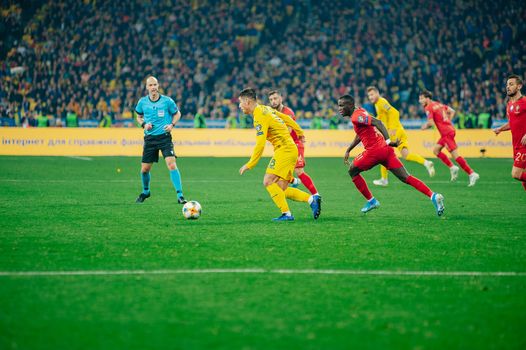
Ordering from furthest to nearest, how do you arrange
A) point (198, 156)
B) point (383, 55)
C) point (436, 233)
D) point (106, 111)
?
point (383, 55) → point (106, 111) → point (198, 156) → point (436, 233)

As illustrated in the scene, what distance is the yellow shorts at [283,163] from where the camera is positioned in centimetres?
1013

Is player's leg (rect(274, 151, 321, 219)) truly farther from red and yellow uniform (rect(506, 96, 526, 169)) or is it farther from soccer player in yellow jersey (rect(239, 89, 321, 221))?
red and yellow uniform (rect(506, 96, 526, 169))

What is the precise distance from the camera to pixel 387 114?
16844 mm

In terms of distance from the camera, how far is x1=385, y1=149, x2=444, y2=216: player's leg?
10.5 m

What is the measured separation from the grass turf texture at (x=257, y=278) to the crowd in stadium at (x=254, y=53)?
20.5 meters

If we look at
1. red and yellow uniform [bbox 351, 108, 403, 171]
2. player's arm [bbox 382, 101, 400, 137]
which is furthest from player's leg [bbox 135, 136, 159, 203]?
player's arm [bbox 382, 101, 400, 137]

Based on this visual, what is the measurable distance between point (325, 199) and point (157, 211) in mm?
3494

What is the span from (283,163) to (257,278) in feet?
13.5

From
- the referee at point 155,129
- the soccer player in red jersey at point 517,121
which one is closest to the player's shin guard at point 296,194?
the referee at point 155,129

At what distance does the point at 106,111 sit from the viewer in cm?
3256

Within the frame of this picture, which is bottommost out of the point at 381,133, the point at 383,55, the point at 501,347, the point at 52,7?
the point at 501,347

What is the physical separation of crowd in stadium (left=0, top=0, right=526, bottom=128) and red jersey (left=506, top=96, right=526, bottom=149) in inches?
831

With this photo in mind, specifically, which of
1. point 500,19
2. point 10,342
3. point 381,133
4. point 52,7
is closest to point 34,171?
point 381,133

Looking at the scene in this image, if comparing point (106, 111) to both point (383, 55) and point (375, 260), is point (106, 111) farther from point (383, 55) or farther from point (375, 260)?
point (375, 260)
